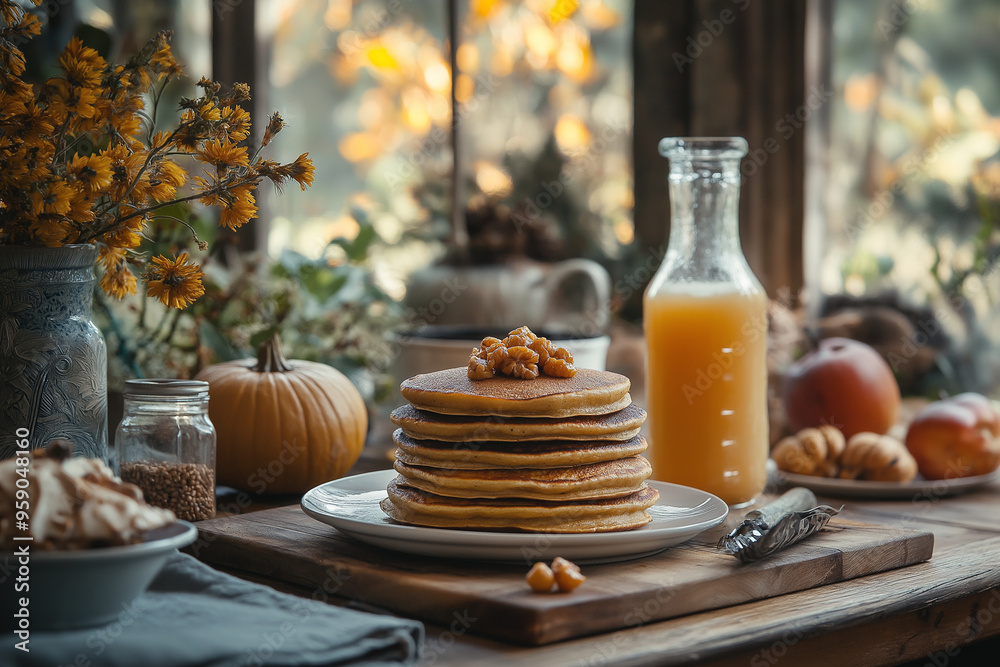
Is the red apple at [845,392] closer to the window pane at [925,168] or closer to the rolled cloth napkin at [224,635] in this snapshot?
the window pane at [925,168]

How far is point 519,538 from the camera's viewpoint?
92 centimetres

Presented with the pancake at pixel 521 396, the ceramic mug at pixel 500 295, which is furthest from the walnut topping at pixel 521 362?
the ceramic mug at pixel 500 295

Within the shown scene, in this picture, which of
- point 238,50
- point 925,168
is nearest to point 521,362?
point 925,168

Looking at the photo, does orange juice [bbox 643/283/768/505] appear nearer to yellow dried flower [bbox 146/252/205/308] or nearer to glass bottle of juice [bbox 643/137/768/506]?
glass bottle of juice [bbox 643/137/768/506]

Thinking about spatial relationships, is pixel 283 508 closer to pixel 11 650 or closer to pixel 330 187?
pixel 11 650

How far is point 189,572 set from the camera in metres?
0.91

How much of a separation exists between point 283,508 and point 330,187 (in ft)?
5.88

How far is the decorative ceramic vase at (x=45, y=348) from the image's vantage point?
110 cm

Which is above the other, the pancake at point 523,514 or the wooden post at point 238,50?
the wooden post at point 238,50

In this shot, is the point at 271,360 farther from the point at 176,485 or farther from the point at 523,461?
the point at 523,461

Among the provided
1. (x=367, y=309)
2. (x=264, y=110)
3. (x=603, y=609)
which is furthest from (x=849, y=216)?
(x=603, y=609)

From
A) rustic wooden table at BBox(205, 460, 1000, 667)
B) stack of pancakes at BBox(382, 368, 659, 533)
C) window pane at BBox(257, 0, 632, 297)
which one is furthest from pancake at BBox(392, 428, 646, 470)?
window pane at BBox(257, 0, 632, 297)

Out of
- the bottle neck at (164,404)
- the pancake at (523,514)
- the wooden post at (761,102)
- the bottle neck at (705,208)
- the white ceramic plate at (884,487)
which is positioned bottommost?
the white ceramic plate at (884,487)

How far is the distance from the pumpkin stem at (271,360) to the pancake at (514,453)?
473 millimetres
